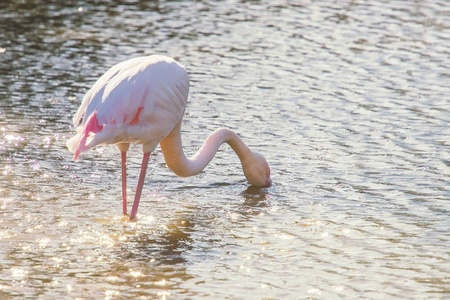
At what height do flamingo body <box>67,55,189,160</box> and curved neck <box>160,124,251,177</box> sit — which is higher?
flamingo body <box>67,55,189,160</box>

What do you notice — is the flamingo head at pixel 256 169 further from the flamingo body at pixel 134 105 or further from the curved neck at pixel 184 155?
the flamingo body at pixel 134 105

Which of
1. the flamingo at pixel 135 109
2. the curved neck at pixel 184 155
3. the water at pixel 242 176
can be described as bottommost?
the water at pixel 242 176

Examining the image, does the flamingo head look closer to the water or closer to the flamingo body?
the water

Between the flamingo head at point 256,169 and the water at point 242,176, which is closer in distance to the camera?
the water at point 242,176

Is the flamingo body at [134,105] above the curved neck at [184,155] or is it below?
above

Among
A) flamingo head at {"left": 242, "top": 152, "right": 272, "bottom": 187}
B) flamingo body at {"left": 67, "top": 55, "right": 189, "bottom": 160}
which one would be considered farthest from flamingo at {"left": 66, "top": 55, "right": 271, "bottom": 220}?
flamingo head at {"left": 242, "top": 152, "right": 272, "bottom": 187}

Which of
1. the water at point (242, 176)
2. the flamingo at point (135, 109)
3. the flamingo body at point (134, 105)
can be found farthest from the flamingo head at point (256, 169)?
the flamingo body at point (134, 105)

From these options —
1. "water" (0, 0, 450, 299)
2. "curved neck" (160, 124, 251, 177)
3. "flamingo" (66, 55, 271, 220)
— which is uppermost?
"flamingo" (66, 55, 271, 220)

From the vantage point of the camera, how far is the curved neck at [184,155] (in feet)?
25.5

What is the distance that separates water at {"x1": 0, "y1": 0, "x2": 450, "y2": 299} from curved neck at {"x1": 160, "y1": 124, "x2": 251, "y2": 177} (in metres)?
0.43

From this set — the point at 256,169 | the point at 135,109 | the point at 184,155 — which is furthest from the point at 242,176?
the point at 135,109

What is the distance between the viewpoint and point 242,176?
9.09 meters

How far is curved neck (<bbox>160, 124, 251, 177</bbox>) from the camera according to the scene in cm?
776

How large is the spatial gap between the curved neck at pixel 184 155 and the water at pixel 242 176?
1.43 feet
